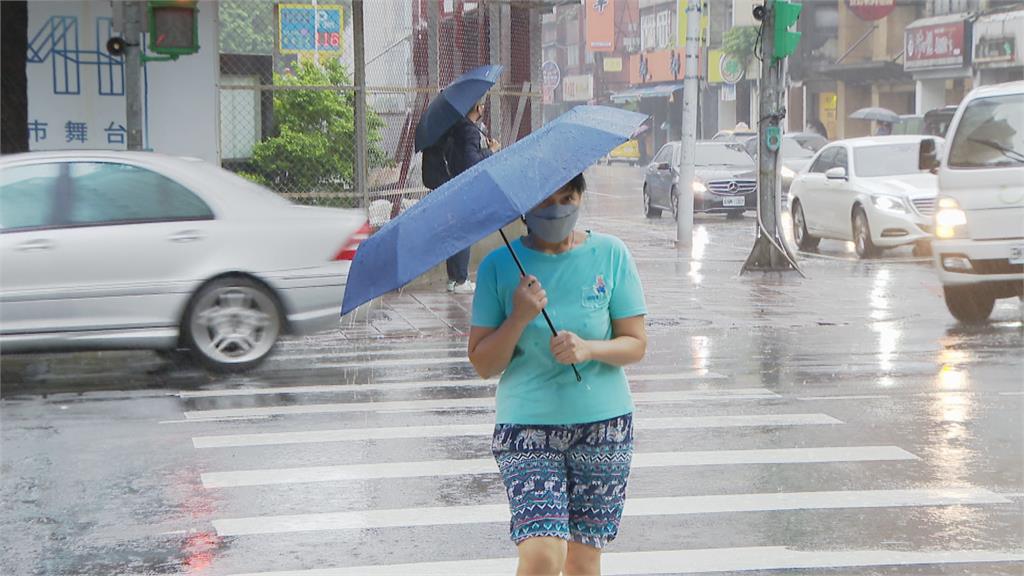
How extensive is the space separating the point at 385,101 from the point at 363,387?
9.19 m

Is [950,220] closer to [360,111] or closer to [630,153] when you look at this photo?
[360,111]

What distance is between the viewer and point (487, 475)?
748cm

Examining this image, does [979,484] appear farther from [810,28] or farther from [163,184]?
[810,28]

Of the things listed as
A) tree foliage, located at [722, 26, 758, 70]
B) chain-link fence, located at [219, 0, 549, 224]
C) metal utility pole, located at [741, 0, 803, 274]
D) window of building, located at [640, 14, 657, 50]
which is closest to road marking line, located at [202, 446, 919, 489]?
chain-link fence, located at [219, 0, 549, 224]

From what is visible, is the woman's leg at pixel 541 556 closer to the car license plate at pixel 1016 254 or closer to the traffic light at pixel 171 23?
the car license plate at pixel 1016 254

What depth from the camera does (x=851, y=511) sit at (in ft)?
22.0

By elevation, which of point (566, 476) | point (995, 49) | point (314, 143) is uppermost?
point (995, 49)

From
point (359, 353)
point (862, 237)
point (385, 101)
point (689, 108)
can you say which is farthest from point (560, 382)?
point (689, 108)

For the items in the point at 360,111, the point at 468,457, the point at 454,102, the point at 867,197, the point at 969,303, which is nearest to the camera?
the point at 468,457

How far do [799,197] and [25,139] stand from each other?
11391 mm

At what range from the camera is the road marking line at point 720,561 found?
5809 millimetres

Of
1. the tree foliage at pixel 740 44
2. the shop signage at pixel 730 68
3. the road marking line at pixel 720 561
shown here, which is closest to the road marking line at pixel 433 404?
the road marking line at pixel 720 561

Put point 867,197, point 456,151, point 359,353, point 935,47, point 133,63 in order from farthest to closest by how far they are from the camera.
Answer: point 935,47
point 867,197
point 456,151
point 133,63
point 359,353

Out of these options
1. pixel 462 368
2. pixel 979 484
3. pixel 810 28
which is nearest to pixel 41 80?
pixel 462 368
